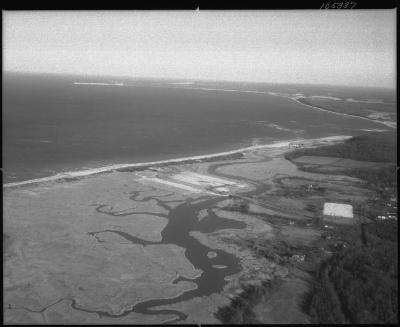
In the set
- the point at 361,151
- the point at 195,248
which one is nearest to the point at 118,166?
the point at 195,248

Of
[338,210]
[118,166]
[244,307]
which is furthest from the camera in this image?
[118,166]

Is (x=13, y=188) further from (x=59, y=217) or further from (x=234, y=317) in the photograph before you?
(x=234, y=317)

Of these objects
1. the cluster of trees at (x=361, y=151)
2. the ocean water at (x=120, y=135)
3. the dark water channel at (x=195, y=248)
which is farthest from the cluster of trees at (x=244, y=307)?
the cluster of trees at (x=361, y=151)

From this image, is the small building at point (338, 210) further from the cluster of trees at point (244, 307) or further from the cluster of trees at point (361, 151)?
the cluster of trees at point (361, 151)

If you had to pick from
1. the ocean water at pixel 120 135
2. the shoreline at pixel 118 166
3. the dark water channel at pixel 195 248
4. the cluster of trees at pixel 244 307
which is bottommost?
the cluster of trees at pixel 244 307

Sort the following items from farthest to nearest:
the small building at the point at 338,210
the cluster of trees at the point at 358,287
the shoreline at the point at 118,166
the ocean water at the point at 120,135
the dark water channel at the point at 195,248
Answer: the ocean water at the point at 120,135
the shoreline at the point at 118,166
the small building at the point at 338,210
the dark water channel at the point at 195,248
the cluster of trees at the point at 358,287

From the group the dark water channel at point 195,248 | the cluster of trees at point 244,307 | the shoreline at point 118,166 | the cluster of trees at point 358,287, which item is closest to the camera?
the cluster of trees at point 244,307

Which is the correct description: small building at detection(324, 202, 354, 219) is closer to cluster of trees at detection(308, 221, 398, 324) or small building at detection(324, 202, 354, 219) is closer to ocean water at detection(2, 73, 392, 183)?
cluster of trees at detection(308, 221, 398, 324)

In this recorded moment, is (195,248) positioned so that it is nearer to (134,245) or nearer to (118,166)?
(134,245)
